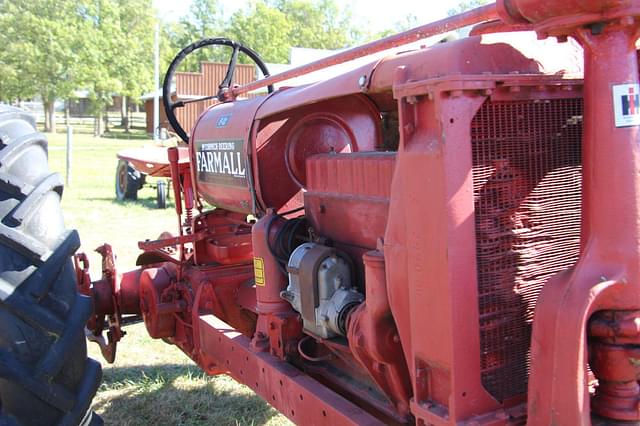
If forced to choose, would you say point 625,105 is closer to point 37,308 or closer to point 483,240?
point 483,240

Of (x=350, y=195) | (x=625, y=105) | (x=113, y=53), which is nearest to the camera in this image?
(x=625, y=105)

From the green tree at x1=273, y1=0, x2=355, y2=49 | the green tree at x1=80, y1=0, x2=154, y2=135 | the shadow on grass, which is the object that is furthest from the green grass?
the green tree at x1=273, y1=0, x2=355, y2=49

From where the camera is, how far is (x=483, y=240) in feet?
5.31

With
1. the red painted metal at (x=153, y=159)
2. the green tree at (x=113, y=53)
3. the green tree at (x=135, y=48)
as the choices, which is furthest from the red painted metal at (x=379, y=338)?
the green tree at (x=135, y=48)

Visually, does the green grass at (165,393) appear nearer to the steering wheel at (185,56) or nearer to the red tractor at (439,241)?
the red tractor at (439,241)

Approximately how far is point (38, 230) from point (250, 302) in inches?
45.8

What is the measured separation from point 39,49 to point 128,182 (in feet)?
94.3

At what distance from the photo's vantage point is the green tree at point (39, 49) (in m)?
36.5

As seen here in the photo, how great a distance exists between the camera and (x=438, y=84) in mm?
1520

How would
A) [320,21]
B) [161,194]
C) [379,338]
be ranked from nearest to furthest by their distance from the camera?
[379,338], [161,194], [320,21]

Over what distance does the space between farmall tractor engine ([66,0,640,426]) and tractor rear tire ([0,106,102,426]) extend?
2.34 feet

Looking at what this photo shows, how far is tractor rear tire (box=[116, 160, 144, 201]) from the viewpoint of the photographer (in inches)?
486

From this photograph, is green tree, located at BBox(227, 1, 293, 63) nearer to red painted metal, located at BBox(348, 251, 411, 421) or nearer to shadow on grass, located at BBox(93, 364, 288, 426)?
shadow on grass, located at BBox(93, 364, 288, 426)

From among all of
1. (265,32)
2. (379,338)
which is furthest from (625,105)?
(265,32)
